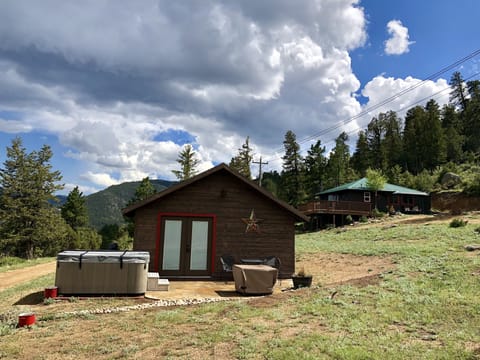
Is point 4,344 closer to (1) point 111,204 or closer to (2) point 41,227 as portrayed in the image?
(2) point 41,227

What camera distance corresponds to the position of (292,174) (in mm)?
53125

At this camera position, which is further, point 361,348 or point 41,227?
point 41,227

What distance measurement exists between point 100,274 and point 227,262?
16.2 feet

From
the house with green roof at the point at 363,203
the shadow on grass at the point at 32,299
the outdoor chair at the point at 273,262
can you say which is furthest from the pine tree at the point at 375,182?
the shadow on grass at the point at 32,299

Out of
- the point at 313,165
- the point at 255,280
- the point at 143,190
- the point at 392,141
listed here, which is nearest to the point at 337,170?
the point at 313,165

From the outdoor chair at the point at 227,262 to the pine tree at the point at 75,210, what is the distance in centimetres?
5268

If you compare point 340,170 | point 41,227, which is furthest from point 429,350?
point 340,170

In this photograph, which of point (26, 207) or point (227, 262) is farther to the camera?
point (26, 207)

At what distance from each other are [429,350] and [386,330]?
974 mm

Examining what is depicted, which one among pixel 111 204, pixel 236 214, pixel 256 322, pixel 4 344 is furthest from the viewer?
pixel 111 204

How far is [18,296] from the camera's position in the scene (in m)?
10.5

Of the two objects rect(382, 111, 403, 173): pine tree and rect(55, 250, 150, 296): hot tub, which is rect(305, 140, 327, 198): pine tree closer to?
rect(382, 111, 403, 173): pine tree

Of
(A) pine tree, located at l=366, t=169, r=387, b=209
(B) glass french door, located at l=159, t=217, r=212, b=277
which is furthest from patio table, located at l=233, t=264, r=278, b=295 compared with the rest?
(A) pine tree, located at l=366, t=169, r=387, b=209

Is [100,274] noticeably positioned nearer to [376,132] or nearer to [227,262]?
[227,262]
